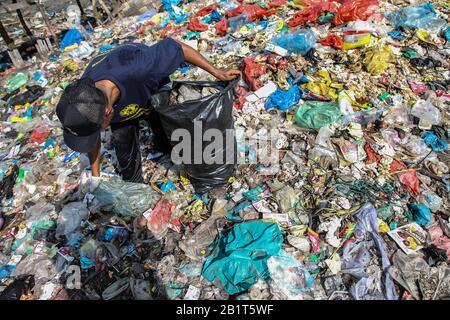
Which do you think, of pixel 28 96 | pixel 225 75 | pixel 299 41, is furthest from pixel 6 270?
pixel 299 41

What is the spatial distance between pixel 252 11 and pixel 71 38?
373 cm

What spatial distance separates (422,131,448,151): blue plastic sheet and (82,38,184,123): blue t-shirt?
246 centimetres

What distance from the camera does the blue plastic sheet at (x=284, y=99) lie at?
3398 millimetres

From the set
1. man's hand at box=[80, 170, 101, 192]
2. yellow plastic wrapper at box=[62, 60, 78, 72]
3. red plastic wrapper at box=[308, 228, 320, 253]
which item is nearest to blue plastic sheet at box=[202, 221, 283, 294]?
red plastic wrapper at box=[308, 228, 320, 253]

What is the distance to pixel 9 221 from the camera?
3031 mm

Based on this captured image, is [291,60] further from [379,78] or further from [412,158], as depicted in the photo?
[412,158]

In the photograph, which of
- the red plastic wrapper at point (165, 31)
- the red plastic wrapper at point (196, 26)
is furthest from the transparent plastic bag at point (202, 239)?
the red plastic wrapper at point (165, 31)

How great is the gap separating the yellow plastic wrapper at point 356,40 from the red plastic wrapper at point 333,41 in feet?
0.21

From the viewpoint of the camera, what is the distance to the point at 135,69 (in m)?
2.15

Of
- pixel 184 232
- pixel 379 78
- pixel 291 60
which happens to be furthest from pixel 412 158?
pixel 184 232

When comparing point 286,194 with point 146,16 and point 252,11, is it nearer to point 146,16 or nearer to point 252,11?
point 252,11

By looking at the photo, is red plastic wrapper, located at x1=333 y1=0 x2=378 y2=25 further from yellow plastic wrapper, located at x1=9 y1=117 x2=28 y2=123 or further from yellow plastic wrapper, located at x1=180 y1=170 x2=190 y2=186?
yellow plastic wrapper, located at x1=9 y1=117 x2=28 y2=123

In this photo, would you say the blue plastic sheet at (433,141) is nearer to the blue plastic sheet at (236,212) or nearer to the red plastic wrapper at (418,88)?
the red plastic wrapper at (418,88)

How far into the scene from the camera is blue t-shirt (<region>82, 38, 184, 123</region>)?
2.12 m
